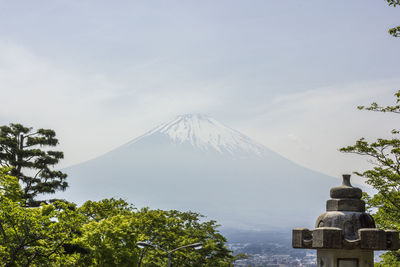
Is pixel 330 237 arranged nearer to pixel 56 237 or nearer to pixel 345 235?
pixel 345 235

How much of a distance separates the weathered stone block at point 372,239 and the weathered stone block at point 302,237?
1.29 m

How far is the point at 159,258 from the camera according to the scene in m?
36.3

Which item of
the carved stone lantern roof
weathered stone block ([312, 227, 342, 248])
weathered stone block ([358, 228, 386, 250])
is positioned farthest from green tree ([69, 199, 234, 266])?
weathered stone block ([358, 228, 386, 250])

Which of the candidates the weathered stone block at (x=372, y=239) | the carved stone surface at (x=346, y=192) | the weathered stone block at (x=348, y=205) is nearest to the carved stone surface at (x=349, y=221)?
the weathered stone block at (x=348, y=205)

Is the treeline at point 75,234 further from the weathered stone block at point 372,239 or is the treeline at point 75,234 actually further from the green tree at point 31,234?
the weathered stone block at point 372,239

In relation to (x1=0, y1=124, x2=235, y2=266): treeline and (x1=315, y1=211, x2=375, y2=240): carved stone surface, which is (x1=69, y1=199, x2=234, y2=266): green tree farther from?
(x1=315, y1=211, x2=375, y2=240): carved stone surface

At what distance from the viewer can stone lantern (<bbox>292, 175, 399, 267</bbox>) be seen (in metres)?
11.7

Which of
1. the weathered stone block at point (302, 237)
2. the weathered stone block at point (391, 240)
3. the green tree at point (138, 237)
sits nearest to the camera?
the weathered stone block at point (391, 240)

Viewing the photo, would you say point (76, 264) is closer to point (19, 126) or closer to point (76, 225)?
point (76, 225)

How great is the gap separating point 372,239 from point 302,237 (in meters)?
1.65

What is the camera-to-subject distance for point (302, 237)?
40.7 feet

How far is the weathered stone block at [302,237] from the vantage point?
1235 cm

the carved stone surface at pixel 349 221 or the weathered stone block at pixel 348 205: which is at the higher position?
the weathered stone block at pixel 348 205

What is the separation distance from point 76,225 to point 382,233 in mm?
15378
